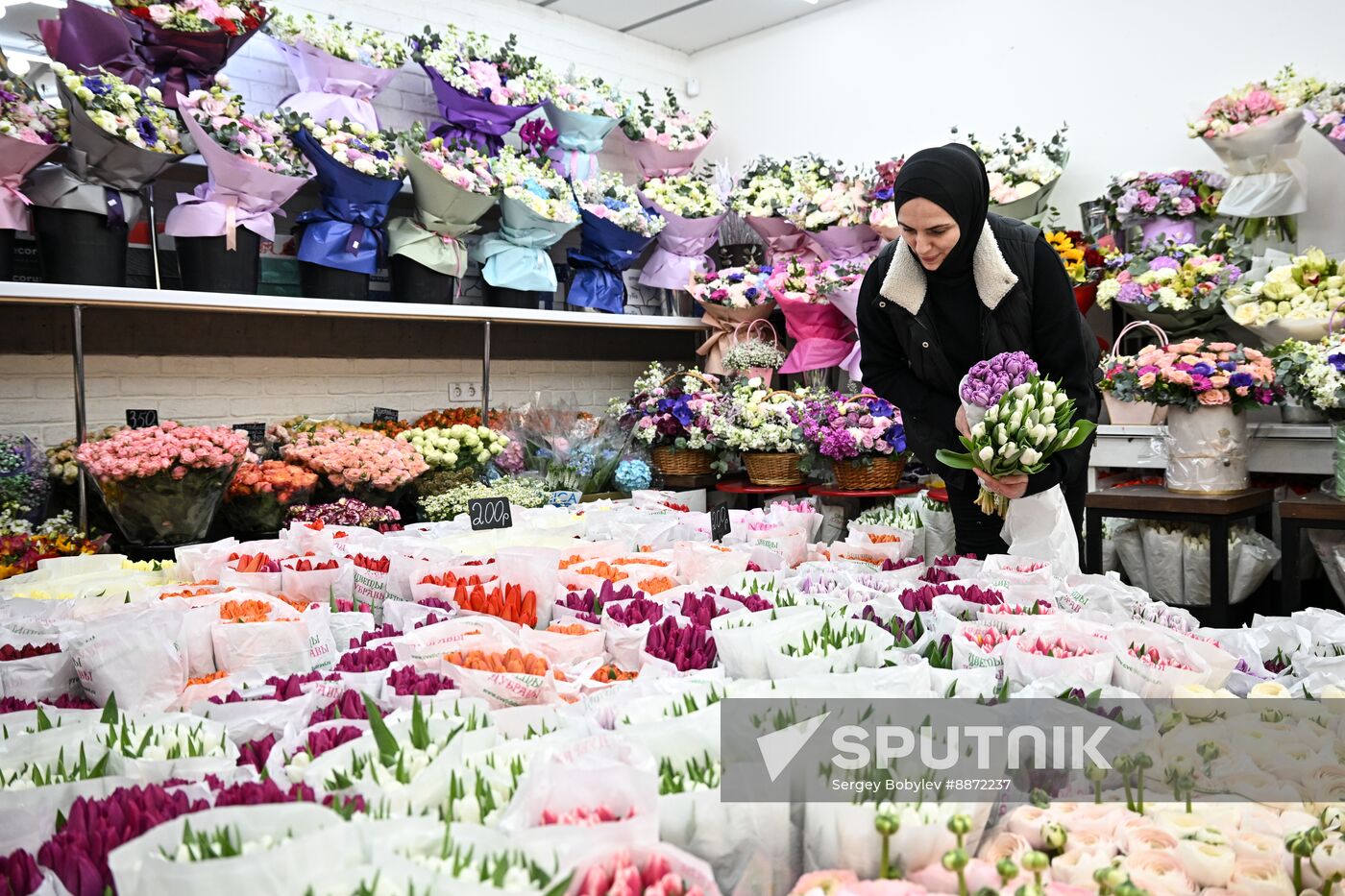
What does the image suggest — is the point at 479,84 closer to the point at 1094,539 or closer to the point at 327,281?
the point at 327,281

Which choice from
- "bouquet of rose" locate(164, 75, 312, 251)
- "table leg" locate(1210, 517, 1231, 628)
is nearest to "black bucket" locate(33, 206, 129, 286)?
"bouquet of rose" locate(164, 75, 312, 251)

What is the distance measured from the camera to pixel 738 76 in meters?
6.19

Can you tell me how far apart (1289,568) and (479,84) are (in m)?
3.68

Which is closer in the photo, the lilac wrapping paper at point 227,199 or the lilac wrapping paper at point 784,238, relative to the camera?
the lilac wrapping paper at point 227,199

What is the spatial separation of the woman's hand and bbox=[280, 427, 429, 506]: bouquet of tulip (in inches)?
86.2

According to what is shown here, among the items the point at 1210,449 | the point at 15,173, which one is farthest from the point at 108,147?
the point at 1210,449

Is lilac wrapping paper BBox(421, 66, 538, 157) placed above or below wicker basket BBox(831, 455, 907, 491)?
above

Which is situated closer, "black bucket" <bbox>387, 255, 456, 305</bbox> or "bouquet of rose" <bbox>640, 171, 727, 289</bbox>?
"black bucket" <bbox>387, 255, 456, 305</bbox>

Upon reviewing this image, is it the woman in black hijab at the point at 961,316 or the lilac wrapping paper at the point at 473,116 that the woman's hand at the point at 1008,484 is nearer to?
the woman in black hijab at the point at 961,316

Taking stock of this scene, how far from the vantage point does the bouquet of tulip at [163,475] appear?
2.87 metres

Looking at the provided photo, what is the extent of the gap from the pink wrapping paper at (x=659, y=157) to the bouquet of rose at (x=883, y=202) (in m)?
1.10

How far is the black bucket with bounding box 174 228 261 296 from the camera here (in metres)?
3.59

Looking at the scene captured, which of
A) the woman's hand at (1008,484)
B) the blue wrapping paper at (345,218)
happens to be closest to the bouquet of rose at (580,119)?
the blue wrapping paper at (345,218)

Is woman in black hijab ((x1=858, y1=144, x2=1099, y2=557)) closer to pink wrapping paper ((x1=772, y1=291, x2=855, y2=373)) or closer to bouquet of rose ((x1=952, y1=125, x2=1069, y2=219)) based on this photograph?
bouquet of rose ((x1=952, y1=125, x2=1069, y2=219))
